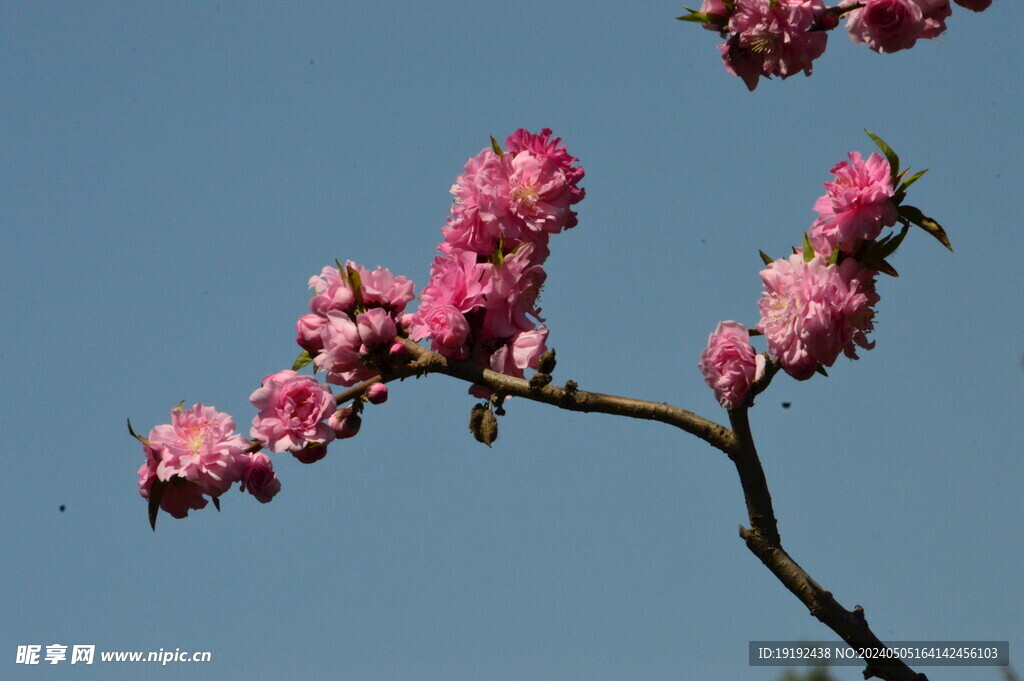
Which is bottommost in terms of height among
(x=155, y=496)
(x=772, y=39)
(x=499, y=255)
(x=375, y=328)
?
(x=155, y=496)

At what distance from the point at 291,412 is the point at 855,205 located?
1.54 m

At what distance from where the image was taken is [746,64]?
10.6ft

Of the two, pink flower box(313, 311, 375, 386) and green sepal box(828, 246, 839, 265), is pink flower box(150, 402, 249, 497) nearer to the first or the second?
pink flower box(313, 311, 375, 386)

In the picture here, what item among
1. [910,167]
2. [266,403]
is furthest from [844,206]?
[266,403]

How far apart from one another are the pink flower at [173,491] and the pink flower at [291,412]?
249 mm

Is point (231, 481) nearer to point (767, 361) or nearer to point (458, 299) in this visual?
point (458, 299)

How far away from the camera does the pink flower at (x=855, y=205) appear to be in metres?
2.69

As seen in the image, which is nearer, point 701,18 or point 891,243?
point 891,243

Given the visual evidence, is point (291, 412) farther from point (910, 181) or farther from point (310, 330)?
point (910, 181)

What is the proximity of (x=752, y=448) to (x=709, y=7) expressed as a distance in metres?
1.38

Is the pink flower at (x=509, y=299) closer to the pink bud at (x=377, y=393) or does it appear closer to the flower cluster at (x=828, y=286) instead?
the pink bud at (x=377, y=393)

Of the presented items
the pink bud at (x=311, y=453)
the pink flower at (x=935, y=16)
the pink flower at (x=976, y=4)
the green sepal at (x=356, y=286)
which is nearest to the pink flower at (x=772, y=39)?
the pink flower at (x=935, y=16)

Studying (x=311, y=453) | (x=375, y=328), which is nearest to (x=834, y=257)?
→ (x=375, y=328)

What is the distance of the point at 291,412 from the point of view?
8.79ft
